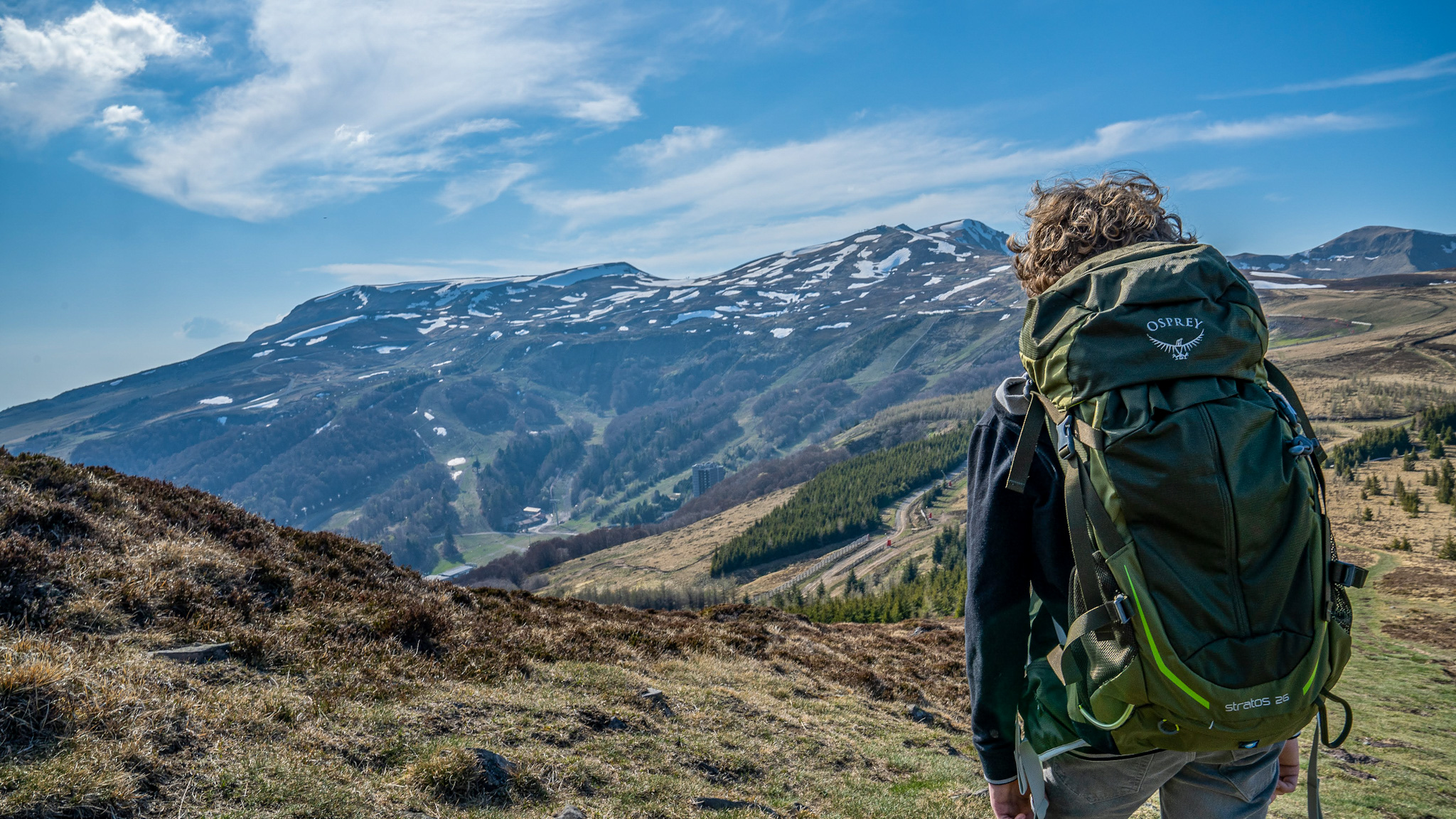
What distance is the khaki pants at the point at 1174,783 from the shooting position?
317 centimetres

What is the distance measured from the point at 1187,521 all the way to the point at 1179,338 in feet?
2.53

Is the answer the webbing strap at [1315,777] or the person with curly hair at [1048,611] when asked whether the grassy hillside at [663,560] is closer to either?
the webbing strap at [1315,777]

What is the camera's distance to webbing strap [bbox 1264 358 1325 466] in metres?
3.02

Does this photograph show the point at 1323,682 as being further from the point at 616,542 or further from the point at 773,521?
the point at 616,542

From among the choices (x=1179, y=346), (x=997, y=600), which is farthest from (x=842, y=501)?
(x=1179, y=346)

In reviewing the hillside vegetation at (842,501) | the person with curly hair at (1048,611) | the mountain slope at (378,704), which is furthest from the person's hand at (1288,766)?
the hillside vegetation at (842,501)

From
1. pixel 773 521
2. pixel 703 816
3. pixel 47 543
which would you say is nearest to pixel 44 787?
pixel 703 816

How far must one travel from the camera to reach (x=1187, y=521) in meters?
2.68

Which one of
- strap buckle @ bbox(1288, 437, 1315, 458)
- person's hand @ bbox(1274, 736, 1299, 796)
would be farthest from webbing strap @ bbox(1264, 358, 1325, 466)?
person's hand @ bbox(1274, 736, 1299, 796)

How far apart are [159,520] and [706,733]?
1025 cm

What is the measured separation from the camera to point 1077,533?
2971 mm

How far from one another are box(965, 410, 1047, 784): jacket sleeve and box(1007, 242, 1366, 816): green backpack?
0.28 metres

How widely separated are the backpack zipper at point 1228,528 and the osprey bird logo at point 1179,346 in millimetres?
226

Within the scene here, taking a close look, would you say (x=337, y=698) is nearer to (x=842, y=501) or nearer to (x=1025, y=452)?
(x=1025, y=452)
